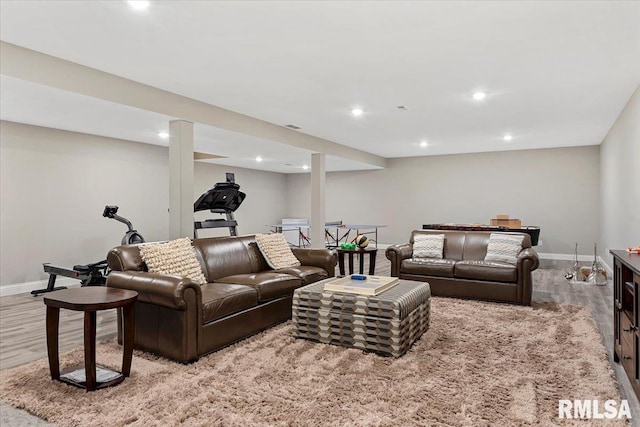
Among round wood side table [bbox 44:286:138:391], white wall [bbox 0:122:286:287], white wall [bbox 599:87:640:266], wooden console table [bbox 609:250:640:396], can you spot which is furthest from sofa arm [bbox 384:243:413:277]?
white wall [bbox 0:122:286:287]

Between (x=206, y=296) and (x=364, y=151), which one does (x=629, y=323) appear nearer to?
(x=206, y=296)

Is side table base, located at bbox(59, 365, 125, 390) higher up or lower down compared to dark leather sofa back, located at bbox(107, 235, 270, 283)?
lower down

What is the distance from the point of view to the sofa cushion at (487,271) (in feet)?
15.4

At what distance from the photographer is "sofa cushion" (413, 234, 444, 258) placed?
17.9 feet

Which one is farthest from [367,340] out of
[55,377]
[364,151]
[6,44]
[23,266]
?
[364,151]

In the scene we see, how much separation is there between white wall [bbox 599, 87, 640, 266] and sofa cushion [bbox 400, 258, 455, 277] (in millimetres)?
1962

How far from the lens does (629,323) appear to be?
2498mm

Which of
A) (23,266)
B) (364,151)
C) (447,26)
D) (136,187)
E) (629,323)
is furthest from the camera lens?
(364,151)

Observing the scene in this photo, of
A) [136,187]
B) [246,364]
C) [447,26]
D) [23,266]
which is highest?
[447,26]

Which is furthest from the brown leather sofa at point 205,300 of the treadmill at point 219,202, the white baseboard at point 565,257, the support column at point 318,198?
the white baseboard at point 565,257

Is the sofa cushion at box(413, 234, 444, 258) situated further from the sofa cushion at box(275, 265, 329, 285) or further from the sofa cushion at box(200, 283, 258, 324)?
the sofa cushion at box(200, 283, 258, 324)

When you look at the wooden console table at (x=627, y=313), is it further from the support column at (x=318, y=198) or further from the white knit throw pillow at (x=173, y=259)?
the support column at (x=318, y=198)

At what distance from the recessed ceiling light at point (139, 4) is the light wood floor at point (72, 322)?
2.59 m

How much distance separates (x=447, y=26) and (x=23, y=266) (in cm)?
595
